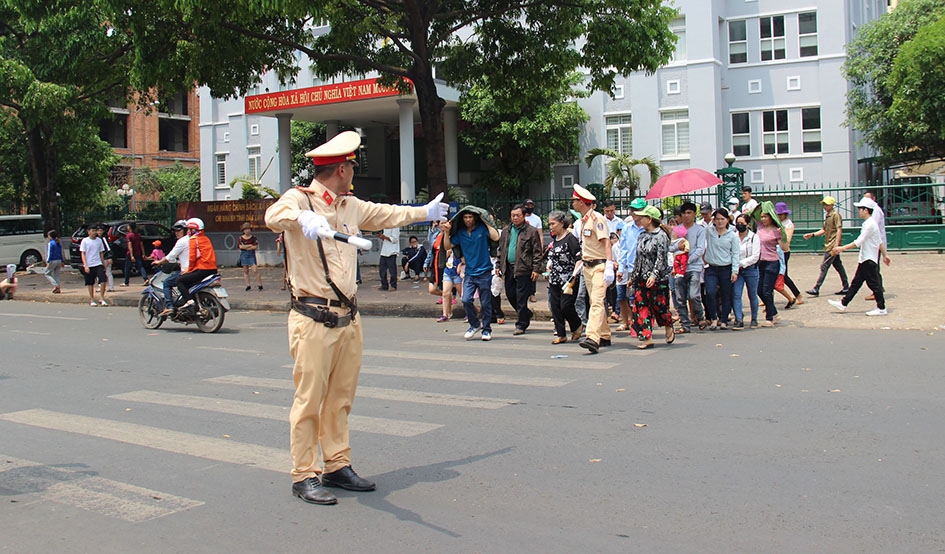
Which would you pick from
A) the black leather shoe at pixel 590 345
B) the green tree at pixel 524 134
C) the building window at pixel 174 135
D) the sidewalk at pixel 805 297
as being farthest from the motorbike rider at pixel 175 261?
the building window at pixel 174 135

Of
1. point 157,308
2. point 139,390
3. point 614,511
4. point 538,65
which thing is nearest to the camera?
point 614,511

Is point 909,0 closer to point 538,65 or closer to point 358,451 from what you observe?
point 538,65

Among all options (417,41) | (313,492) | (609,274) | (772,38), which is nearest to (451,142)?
(772,38)

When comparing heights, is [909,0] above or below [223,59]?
above

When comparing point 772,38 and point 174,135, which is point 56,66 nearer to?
point 772,38

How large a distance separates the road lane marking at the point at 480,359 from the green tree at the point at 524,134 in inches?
730

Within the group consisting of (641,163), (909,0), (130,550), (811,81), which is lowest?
(130,550)

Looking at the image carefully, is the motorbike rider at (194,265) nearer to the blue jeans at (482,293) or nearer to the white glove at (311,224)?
the blue jeans at (482,293)

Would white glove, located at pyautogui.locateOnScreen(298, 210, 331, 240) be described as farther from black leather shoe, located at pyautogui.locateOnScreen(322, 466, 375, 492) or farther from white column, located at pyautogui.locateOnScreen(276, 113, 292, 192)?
white column, located at pyautogui.locateOnScreen(276, 113, 292, 192)

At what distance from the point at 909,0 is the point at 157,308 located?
2740cm

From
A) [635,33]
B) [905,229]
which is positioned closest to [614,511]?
[635,33]

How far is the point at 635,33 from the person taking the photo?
56.7 feet

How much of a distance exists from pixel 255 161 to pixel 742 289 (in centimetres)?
2787

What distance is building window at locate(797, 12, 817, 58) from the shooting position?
97.7ft
